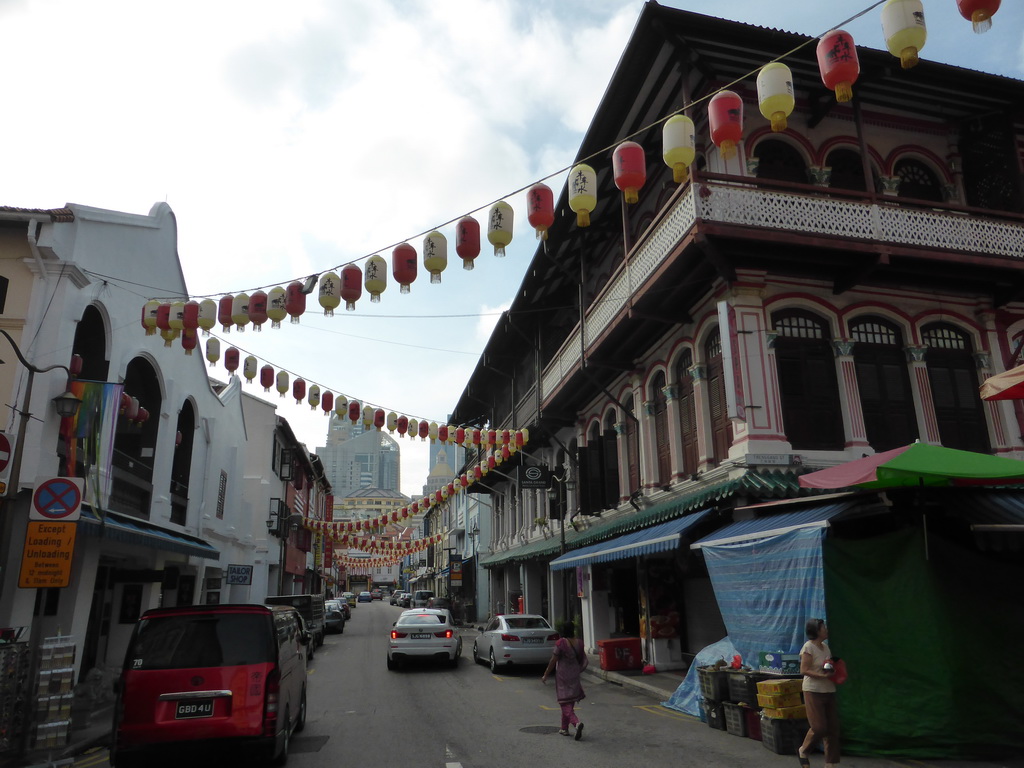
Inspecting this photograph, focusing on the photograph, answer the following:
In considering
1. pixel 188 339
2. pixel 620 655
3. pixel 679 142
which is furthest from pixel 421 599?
pixel 679 142

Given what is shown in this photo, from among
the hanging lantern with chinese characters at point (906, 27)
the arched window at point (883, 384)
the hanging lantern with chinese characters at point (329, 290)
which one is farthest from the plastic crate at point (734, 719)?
the hanging lantern with chinese characters at point (329, 290)

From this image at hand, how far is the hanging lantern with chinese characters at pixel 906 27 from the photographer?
25.5ft

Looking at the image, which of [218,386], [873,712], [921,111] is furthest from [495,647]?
[218,386]

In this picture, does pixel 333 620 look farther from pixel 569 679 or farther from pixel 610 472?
pixel 569 679

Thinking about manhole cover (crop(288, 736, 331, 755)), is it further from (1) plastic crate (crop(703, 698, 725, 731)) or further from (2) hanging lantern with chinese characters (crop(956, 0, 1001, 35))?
(2) hanging lantern with chinese characters (crop(956, 0, 1001, 35))

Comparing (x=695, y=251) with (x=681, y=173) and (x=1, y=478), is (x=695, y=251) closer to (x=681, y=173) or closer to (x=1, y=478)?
(x=681, y=173)

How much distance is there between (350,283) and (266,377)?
552 centimetres

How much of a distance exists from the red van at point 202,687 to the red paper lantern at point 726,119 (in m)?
8.44

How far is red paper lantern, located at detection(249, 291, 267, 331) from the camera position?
13.1 meters

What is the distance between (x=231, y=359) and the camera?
16500 millimetres

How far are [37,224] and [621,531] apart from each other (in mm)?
13775

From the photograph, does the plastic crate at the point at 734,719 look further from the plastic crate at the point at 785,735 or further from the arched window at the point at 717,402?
the arched window at the point at 717,402

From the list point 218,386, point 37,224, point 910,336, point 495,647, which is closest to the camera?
point 37,224

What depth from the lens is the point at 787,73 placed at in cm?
891
